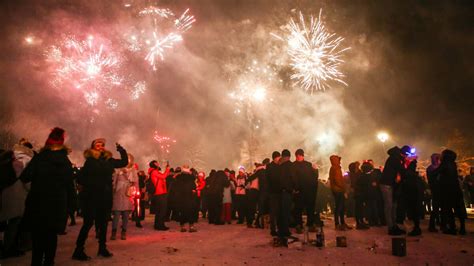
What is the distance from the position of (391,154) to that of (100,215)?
769 centimetres

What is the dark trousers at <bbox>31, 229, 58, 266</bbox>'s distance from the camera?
188 inches

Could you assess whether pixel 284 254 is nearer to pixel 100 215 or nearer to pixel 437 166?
pixel 100 215

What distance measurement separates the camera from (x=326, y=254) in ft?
22.4

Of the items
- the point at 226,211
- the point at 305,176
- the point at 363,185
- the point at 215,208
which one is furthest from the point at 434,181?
the point at 215,208

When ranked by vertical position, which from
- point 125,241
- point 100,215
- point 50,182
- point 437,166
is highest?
point 437,166

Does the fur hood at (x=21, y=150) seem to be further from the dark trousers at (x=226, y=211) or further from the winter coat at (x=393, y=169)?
the winter coat at (x=393, y=169)

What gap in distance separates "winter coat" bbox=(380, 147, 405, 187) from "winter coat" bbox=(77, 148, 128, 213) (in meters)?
7.00

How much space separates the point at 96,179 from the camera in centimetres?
673

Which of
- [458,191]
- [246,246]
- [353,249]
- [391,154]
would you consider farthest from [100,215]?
[458,191]

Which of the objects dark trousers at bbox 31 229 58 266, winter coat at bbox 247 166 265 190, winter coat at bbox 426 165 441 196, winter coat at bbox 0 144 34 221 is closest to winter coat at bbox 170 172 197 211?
winter coat at bbox 247 166 265 190

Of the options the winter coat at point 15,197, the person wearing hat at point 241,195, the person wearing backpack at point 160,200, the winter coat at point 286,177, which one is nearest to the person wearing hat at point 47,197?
the winter coat at point 15,197

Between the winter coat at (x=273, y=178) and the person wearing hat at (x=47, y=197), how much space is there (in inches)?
199

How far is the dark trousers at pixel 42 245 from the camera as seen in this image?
4.77m

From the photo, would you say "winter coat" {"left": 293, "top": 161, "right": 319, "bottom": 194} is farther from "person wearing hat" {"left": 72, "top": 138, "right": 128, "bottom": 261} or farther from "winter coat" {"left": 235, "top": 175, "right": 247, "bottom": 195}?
"person wearing hat" {"left": 72, "top": 138, "right": 128, "bottom": 261}
